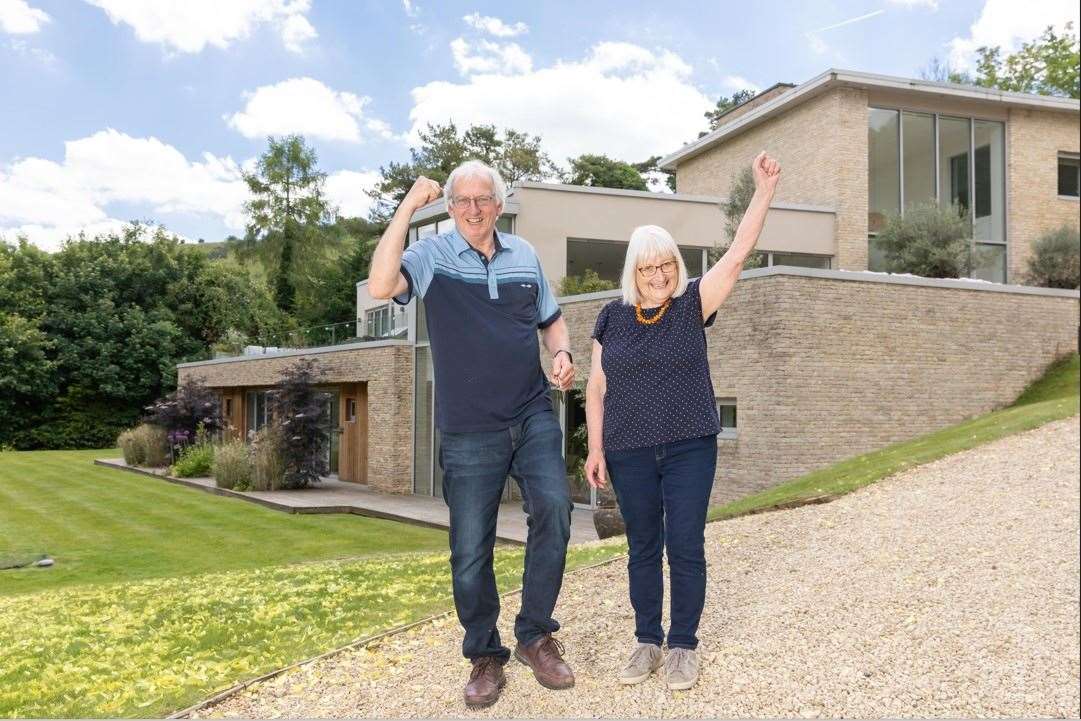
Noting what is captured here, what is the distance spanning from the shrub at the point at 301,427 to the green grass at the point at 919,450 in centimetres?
1151

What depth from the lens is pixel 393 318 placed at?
69.5ft

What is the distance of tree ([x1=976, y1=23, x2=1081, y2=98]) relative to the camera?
29.2 metres

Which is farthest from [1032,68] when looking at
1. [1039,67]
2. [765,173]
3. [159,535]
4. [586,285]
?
[765,173]

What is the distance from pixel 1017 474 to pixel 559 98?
6.95 meters

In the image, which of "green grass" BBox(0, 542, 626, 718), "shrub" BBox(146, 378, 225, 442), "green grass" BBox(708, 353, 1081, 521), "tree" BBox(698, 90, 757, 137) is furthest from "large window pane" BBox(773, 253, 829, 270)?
"tree" BBox(698, 90, 757, 137)

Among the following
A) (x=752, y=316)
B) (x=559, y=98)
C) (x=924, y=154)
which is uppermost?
(x=924, y=154)

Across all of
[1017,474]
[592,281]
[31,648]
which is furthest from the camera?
[592,281]

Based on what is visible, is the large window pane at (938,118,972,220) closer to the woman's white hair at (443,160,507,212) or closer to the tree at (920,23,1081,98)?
the tree at (920,23,1081,98)

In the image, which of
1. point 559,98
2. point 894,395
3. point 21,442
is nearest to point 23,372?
point 21,442

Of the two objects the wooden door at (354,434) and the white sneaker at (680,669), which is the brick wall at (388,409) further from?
the white sneaker at (680,669)

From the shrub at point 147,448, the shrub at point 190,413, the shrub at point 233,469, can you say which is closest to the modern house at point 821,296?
the shrub at point 190,413

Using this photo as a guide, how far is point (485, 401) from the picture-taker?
11.7 ft

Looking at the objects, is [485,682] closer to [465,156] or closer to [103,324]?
[103,324]

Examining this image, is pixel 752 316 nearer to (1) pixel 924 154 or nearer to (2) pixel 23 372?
(1) pixel 924 154
